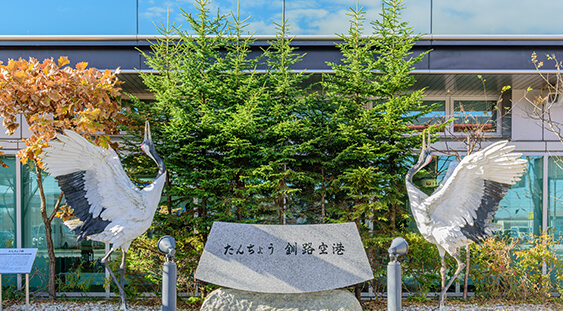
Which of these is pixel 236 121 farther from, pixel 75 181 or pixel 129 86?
pixel 129 86

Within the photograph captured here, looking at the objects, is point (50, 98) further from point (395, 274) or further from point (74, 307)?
point (395, 274)

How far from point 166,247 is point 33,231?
446 centimetres

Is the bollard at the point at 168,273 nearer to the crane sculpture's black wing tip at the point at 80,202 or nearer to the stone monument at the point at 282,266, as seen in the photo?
the stone monument at the point at 282,266

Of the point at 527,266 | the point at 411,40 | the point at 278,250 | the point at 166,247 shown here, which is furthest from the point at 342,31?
the point at 527,266

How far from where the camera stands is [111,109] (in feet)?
18.5

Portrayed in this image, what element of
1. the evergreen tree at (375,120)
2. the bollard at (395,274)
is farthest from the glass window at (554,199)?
the bollard at (395,274)

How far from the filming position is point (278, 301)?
15.7 feet

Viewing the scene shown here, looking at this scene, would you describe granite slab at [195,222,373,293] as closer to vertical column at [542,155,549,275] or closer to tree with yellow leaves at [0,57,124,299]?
tree with yellow leaves at [0,57,124,299]

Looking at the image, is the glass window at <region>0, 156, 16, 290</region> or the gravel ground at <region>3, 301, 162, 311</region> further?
the glass window at <region>0, 156, 16, 290</region>

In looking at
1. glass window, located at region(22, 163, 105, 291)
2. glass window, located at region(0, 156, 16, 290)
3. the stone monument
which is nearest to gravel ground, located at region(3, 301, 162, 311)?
glass window, located at region(22, 163, 105, 291)

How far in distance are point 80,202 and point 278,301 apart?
109 inches

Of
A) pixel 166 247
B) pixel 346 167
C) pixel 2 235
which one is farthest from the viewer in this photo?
pixel 2 235

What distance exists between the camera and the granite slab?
478cm

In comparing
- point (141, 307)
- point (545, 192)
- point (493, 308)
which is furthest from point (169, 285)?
point (545, 192)
